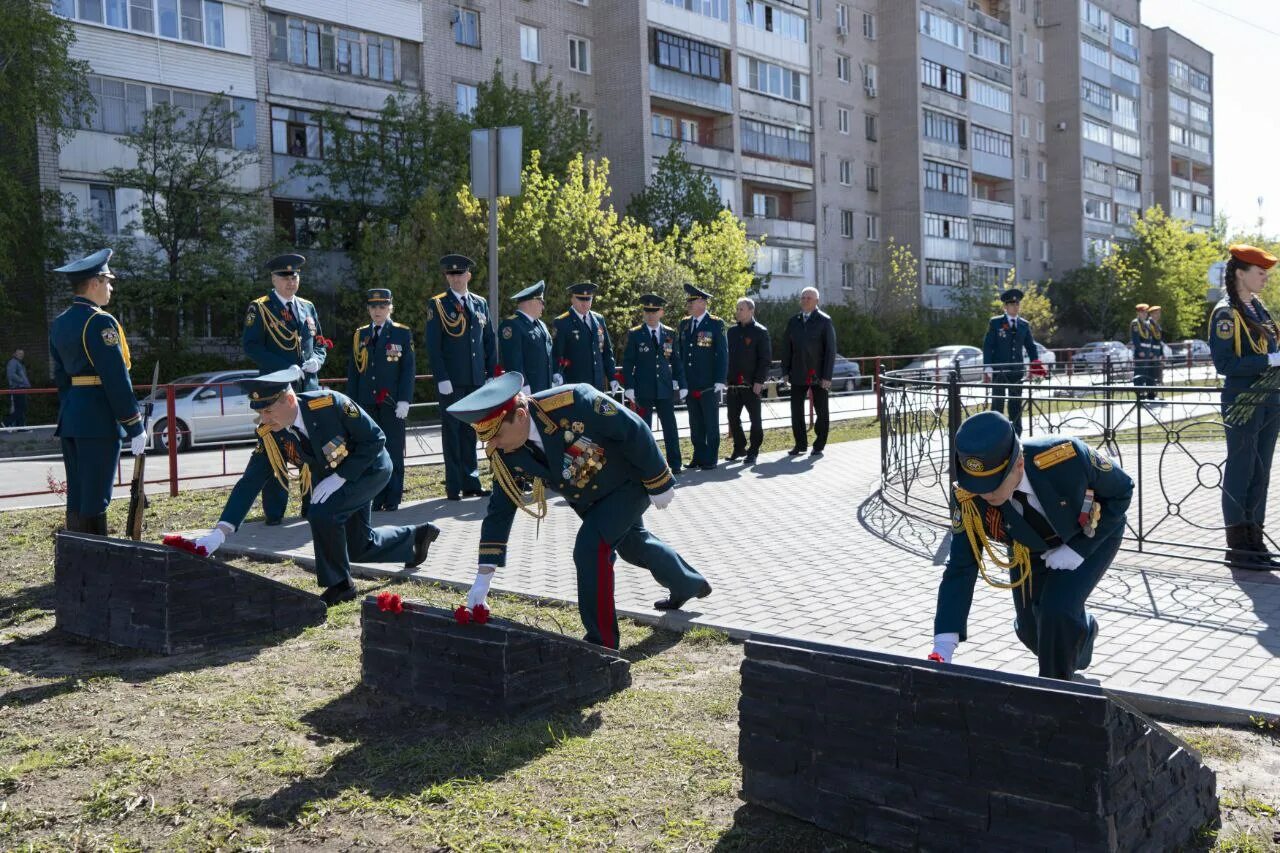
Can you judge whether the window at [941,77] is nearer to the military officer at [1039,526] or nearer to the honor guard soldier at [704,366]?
the honor guard soldier at [704,366]

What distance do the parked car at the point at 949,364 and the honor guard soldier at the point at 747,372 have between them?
200cm

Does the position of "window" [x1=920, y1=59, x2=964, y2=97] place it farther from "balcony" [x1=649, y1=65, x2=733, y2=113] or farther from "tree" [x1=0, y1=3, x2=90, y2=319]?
"tree" [x1=0, y1=3, x2=90, y2=319]

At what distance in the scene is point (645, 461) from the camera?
18.5ft

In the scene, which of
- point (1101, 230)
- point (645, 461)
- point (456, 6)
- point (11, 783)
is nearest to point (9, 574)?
point (11, 783)

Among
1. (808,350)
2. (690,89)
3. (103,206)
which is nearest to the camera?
(808,350)

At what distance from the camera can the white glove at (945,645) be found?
13.8 feet

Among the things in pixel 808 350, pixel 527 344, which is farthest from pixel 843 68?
pixel 527 344

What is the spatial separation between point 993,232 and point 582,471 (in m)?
60.5

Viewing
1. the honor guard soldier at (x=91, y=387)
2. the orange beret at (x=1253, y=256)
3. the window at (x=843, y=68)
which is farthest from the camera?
the window at (x=843, y=68)

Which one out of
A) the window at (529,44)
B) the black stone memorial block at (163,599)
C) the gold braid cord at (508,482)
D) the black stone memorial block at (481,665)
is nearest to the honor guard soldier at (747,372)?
the black stone memorial block at (163,599)

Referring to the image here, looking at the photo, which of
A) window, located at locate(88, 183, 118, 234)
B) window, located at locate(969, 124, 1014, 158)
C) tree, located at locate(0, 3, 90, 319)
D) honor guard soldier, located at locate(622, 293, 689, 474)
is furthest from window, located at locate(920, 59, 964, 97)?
honor guard soldier, located at locate(622, 293, 689, 474)

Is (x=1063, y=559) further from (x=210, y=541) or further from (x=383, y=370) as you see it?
(x=383, y=370)

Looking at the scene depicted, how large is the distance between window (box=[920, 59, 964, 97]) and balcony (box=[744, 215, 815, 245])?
11264 millimetres

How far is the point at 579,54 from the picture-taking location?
4150cm
